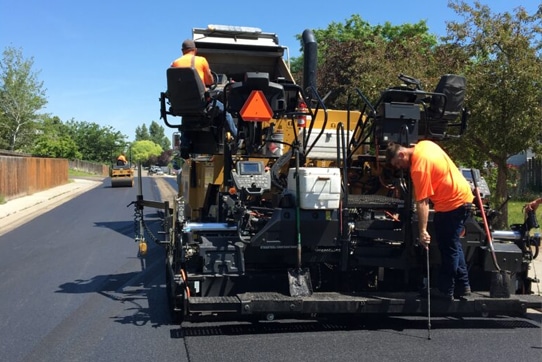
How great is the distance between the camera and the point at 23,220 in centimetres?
1794

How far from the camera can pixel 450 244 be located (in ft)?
18.4

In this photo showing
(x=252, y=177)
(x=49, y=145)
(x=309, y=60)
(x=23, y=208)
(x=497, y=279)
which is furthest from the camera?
(x=49, y=145)

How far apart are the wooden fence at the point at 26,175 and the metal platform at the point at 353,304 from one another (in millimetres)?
21748

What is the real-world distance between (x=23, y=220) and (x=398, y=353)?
50.4 feet

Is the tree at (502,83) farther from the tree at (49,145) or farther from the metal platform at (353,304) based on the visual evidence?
the tree at (49,145)

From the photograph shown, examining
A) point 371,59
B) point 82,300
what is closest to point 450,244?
point 82,300

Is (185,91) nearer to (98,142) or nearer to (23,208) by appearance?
(23,208)

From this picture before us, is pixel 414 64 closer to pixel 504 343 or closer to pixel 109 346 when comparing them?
pixel 504 343

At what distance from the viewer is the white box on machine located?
18.7 feet

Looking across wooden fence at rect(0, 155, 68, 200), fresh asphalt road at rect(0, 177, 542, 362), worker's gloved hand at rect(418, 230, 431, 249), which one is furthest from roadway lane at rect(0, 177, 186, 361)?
wooden fence at rect(0, 155, 68, 200)

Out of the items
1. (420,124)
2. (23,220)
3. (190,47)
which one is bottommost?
(23,220)

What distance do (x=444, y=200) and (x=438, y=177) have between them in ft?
0.74

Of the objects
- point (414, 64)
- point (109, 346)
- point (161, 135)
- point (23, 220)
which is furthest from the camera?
point (161, 135)

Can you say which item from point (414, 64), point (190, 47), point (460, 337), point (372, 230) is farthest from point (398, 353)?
point (414, 64)
